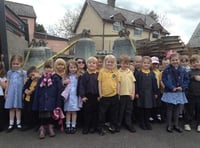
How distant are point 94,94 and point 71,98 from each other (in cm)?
44

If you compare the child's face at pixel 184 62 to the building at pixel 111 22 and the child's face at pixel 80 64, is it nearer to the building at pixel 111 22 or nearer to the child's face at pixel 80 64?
the child's face at pixel 80 64

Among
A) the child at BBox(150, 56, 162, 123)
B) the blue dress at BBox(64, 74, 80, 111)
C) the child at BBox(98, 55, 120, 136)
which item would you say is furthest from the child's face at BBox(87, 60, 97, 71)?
the child at BBox(150, 56, 162, 123)

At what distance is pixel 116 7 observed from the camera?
38.9 metres

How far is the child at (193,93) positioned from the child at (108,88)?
1.54 meters

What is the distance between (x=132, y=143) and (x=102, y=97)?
106 cm

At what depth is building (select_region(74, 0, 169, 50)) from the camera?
3456 centimetres

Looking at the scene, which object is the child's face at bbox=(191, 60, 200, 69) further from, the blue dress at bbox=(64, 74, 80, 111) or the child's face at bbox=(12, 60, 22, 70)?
the child's face at bbox=(12, 60, 22, 70)

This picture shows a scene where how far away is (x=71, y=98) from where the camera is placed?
216 inches

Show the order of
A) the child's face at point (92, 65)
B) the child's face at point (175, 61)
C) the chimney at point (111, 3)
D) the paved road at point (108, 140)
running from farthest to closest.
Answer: the chimney at point (111, 3) → the child's face at point (175, 61) → the child's face at point (92, 65) → the paved road at point (108, 140)

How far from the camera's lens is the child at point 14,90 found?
5582 mm

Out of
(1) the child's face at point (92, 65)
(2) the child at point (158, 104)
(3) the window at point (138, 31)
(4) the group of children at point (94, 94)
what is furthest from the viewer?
(3) the window at point (138, 31)

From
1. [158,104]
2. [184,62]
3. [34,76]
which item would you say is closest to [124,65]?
[158,104]

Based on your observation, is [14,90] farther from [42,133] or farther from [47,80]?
[42,133]

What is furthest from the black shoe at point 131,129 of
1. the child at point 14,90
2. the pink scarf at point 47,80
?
the child at point 14,90
